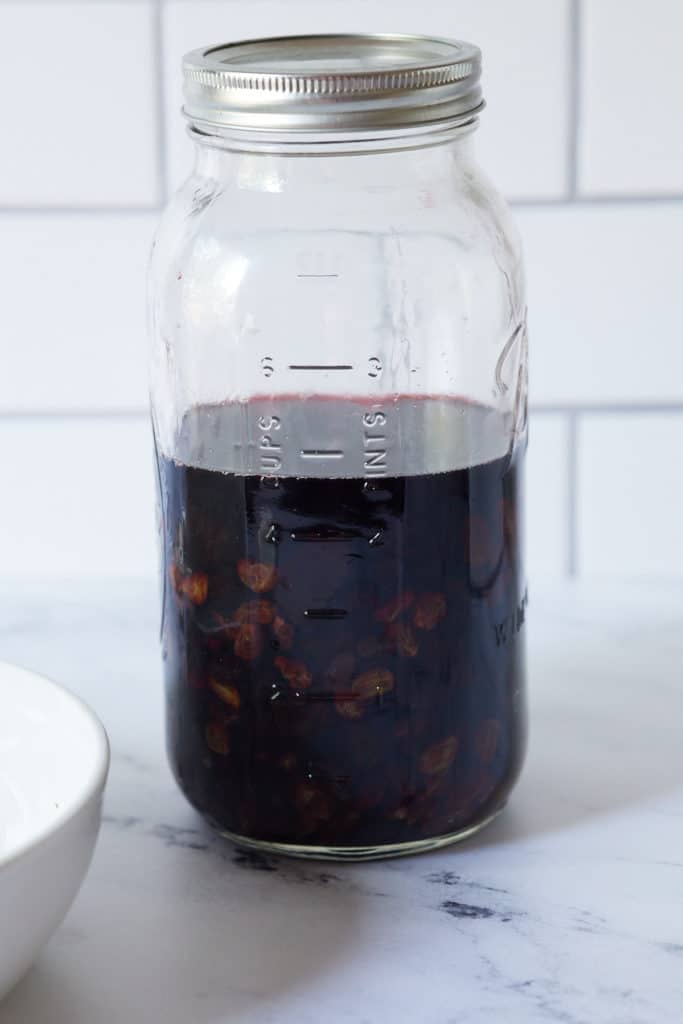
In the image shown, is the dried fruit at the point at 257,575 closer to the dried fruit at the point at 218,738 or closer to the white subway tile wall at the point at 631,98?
the dried fruit at the point at 218,738

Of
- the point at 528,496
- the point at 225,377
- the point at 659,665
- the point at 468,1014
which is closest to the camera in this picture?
the point at 468,1014

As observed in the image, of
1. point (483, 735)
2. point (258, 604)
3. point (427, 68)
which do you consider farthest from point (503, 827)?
point (427, 68)

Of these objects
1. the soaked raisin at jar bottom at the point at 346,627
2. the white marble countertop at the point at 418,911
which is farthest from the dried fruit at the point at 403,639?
the white marble countertop at the point at 418,911

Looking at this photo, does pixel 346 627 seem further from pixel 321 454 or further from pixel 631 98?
pixel 631 98

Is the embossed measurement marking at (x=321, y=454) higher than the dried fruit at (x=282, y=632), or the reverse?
the embossed measurement marking at (x=321, y=454)

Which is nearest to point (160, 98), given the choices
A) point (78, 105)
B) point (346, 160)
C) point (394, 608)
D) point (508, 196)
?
point (78, 105)

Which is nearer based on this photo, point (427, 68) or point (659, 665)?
point (427, 68)

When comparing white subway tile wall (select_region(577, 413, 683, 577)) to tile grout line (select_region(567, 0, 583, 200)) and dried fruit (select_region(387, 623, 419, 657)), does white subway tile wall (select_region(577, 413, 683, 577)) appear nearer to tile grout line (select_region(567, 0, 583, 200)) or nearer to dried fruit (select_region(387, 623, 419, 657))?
tile grout line (select_region(567, 0, 583, 200))

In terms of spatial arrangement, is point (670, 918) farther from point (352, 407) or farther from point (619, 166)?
point (619, 166)

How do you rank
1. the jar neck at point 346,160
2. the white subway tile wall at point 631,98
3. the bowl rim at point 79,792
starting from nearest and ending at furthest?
the bowl rim at point 79,792
the jar neck at point 346,160
the white subway tile wall at point 631,98

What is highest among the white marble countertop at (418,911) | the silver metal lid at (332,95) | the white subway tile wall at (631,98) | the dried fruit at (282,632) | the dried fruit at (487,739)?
the silver metal lid at (332,95)
